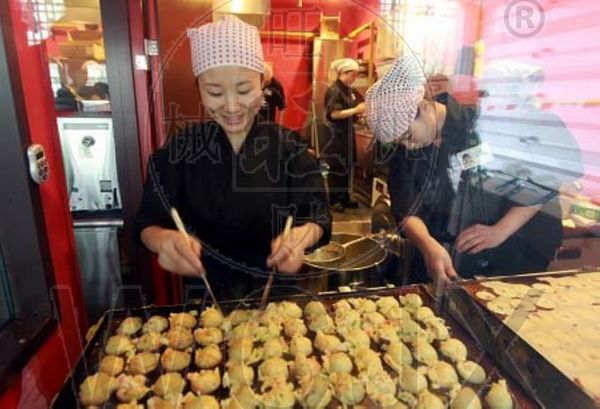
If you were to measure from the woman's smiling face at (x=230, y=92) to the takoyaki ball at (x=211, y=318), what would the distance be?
22.2 inches

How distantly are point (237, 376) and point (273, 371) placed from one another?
0.09m

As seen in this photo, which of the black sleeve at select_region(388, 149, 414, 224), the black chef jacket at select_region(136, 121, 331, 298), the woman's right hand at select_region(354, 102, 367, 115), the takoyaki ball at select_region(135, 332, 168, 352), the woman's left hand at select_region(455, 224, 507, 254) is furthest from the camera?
the woman's right hand at select_region(354, 102, 367, 115)

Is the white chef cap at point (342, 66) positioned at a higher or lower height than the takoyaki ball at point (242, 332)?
higher

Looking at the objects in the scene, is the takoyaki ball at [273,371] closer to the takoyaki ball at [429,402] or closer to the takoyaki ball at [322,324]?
the takoyaki ball at [322,324]

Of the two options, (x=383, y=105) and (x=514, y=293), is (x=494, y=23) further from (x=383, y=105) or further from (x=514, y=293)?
(x=514, y=293)

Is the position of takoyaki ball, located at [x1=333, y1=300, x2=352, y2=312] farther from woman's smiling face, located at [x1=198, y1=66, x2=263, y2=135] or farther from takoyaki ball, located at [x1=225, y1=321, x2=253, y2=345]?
woman's smiling face, located at [x1=198, y1=66, x2=263, y2=135]

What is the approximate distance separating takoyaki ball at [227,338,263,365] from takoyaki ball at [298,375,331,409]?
0.16 metres

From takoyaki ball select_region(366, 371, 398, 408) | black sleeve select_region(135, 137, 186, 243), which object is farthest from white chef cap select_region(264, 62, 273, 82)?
takoyaki ball select_region(366, 371, 398, 408)

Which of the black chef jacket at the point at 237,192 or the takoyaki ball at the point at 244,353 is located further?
the black chef jacket at the point at 237,192

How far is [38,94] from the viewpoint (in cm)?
96

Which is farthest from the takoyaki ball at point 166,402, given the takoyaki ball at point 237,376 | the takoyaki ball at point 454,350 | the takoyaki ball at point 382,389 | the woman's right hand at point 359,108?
the woman's right hand at point 359,108

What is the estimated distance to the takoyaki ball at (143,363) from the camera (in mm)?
925

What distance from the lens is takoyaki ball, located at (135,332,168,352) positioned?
100 cm

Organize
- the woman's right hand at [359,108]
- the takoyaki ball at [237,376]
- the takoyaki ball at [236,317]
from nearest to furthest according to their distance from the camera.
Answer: the takoyaki ball at [237,376] → the takoyaki ball at [236,317] → the woman's right hand at [359,108]
